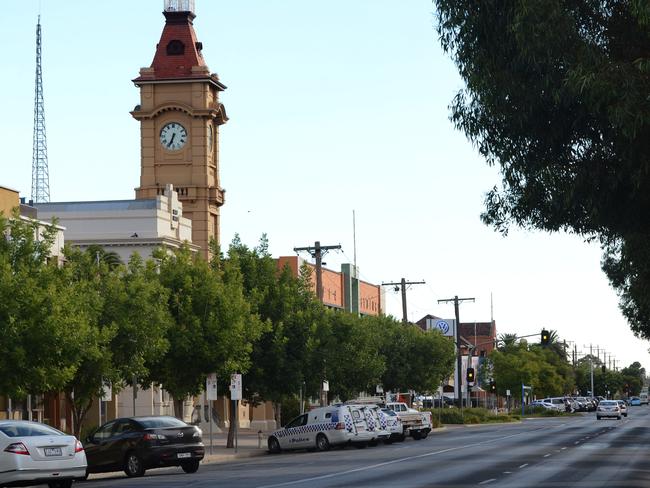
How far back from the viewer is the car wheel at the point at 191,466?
34594 millimetres

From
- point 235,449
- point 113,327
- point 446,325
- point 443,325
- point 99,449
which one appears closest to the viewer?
point 99,449

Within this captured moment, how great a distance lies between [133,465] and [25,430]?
7242mm

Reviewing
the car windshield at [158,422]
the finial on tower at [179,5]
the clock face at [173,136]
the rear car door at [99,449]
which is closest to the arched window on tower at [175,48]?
the finial on tower at [179,5]

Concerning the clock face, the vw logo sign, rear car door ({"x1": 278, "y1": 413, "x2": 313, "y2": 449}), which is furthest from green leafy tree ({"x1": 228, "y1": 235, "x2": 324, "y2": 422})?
the vw logo sign

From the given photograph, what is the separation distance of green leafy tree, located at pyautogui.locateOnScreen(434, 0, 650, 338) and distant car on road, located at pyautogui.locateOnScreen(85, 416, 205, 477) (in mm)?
12472

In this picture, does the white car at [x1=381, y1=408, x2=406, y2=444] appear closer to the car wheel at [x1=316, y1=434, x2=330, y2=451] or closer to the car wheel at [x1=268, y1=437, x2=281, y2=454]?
the car wheel at [x1=316, y1=434, x2=330, y2=451]

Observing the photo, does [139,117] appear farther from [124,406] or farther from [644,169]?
[644,169]

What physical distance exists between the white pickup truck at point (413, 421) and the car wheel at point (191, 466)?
2505cm

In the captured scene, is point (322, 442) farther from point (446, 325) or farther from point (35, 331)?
point (446, 325)

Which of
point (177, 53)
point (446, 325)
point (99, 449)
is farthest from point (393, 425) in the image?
point (446, 325)

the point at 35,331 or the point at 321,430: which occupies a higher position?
the point at 35,331

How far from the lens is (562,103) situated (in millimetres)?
22562

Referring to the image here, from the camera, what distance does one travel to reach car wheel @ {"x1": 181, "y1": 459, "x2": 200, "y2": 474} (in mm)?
34594

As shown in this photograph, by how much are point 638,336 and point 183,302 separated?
86.4 ft
